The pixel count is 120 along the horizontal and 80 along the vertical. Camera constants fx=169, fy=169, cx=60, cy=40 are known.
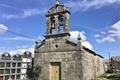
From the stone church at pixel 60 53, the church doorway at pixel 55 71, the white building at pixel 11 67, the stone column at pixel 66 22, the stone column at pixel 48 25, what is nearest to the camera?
the stone church at pixel 60 53

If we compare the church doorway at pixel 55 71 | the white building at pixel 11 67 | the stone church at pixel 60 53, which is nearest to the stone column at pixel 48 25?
the stone church at pixel 60 53

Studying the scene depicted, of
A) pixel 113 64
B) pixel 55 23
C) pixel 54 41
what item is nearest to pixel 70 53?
pixel 54 41

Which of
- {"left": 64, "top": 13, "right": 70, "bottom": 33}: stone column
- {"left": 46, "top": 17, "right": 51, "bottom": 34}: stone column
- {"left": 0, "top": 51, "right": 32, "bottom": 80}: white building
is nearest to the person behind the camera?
{"left": 64, "top": 13, "right": 70, "bottom": 33}: stone column

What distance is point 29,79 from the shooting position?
71.2ft

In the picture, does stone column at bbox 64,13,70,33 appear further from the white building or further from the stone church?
the white building

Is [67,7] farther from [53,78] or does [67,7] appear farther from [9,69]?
[9,69]

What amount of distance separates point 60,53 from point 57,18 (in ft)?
14.8

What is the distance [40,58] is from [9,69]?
21.2 m

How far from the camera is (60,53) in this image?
67.7 ft

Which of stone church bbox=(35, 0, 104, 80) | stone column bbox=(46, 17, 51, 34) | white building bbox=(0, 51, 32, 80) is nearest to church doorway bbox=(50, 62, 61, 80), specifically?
stone church bbox=(35, 0, 104, 80)

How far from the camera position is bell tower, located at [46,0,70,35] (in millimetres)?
21031

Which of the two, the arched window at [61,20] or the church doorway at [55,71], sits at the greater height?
the arched window at [61,20]

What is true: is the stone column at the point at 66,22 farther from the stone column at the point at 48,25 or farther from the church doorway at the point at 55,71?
the church doorway at the point at 55,71

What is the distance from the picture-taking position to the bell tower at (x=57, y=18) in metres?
21.0
